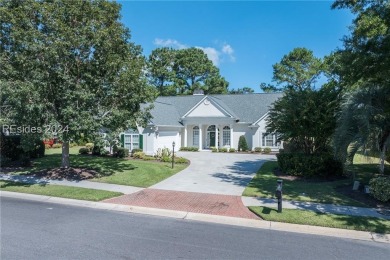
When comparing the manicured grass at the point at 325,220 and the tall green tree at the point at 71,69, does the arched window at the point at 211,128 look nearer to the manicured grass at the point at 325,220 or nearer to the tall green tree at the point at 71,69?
the tall green tree at the point at 71,69

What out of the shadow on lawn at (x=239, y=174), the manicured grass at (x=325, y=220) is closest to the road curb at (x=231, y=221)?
the manicured grass at (x=325, y=220)

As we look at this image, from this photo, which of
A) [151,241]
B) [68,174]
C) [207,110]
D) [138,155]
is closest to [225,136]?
[207,110]

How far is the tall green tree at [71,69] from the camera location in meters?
11.9

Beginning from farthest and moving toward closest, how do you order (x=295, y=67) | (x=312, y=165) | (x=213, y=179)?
(x=295, y=67), (x=312, y=165), (x=213, y=179)

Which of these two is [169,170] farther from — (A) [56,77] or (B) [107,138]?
(A) [56,77]

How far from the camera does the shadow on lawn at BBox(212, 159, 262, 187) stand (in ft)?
44.7

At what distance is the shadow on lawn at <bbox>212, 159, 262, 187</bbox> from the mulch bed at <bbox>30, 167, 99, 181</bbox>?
666 centimetres

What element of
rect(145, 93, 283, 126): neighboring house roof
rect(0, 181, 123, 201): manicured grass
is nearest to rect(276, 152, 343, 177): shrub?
rect(0, 181, 123, 201): manicured grass

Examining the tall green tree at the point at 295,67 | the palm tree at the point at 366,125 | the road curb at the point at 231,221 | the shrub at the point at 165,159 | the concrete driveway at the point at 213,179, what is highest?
the tall green tree at the point at 295,67

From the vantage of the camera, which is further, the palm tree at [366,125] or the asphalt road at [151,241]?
the palm tree at [366,125]

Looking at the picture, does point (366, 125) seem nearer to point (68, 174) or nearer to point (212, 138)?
point (68, 174)

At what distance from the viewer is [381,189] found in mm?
9609

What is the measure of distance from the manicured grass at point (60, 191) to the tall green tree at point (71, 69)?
7.32 feet

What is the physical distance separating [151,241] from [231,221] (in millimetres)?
2710
